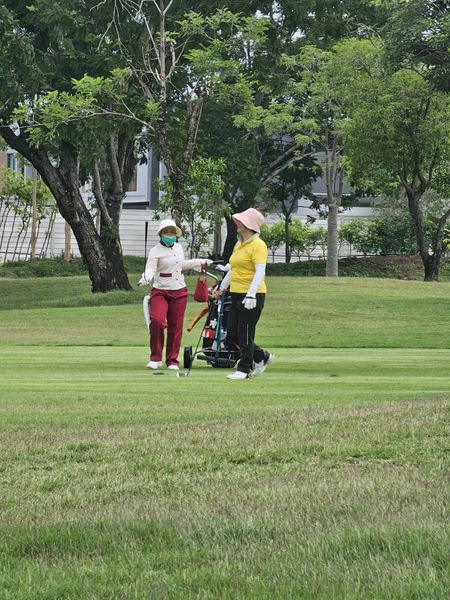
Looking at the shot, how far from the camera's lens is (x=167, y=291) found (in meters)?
16.1

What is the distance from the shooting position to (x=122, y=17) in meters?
37.1

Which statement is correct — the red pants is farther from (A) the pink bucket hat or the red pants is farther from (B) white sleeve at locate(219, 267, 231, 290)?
(A) the pink bucket hat

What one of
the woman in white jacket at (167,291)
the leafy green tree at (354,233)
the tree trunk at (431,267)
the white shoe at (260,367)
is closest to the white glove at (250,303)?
the white shoe at (260,367)

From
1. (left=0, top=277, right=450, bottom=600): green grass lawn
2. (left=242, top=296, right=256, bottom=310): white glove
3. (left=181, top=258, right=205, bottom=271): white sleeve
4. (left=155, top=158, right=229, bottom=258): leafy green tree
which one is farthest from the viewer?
(left=155, top=158, right=229, bottom=258): leafy green tree

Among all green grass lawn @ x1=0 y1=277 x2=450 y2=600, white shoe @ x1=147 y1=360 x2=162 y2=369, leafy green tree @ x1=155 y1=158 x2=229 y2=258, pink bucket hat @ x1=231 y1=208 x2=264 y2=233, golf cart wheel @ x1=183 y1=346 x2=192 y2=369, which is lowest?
white shoe @ x1=147 y1=360 x2=162 y2=369

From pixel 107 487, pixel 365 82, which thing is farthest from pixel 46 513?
pixel 365 82

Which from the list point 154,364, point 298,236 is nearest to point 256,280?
point 154,364

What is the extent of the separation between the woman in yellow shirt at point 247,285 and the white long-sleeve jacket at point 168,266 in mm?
1363

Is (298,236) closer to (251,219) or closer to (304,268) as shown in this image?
(304,268)

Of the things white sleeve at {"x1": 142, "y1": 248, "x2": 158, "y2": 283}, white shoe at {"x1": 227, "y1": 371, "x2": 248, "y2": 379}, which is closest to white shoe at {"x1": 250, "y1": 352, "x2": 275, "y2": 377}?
white shoe at {"x1": 227, "y1": 371, "x2": 248, "y2": 379}

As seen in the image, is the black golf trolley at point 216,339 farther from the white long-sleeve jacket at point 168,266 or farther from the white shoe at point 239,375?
the white shoe at point 239,375

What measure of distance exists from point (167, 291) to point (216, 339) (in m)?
0.94

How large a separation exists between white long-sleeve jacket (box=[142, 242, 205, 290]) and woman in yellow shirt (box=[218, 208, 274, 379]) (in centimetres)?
136

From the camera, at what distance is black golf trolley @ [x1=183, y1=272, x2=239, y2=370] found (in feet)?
51.7
